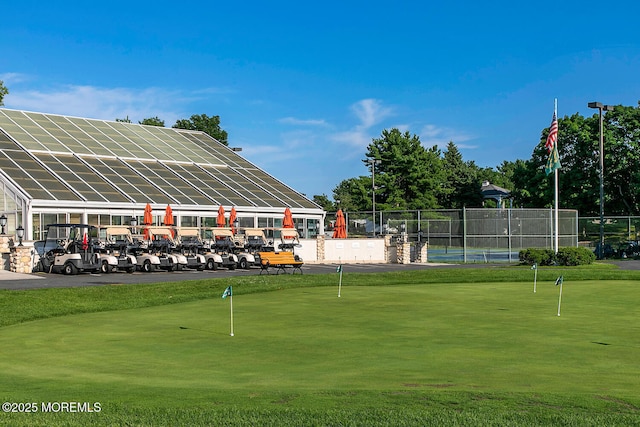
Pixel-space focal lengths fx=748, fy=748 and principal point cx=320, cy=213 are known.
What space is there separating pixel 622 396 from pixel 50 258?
110 ft

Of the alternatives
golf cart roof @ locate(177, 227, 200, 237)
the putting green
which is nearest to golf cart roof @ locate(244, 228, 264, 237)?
golf cart roof @ locate(177, 227, 200, 237)

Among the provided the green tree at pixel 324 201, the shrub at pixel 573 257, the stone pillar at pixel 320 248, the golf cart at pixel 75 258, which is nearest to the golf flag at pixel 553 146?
the shrub at pixel 573 257

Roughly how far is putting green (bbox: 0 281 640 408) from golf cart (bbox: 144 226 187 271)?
1966cm

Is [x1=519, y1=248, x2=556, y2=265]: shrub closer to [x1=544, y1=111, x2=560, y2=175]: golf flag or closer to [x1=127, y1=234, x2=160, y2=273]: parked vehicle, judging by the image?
[x1=544, y1=111, x2=560, y2=175]: golf flag

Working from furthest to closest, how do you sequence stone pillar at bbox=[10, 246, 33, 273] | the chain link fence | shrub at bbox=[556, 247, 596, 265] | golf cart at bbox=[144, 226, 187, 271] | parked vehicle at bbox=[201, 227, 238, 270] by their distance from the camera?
the chain link fence < parked vehicle at bbox=[201, 227, 238, 270] < shrub at bbox=[556, 247, 596, 265] < golf cart at bbox=[144, 226, 187, 271] < stone pillar at bbox=[10, 246, 33, 273]

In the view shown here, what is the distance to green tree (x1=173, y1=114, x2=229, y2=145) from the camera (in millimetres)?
86975

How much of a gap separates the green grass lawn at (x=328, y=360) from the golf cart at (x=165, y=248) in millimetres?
17386

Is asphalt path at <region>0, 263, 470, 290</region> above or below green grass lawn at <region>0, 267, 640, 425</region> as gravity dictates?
below

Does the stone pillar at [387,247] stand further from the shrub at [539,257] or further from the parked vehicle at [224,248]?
the parked vehicle at [224,248]

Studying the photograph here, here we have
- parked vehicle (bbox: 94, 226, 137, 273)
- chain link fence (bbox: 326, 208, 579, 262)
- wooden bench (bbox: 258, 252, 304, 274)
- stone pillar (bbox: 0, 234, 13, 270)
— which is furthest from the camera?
chain link fence (bbox: 326, 208, 579, 262)

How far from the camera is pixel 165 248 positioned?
39.9 m

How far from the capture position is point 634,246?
171ft

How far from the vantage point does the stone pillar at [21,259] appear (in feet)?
122

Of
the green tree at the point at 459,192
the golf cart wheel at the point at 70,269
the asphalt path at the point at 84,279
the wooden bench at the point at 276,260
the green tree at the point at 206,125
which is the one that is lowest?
the asphalt path at the point at 84,279
